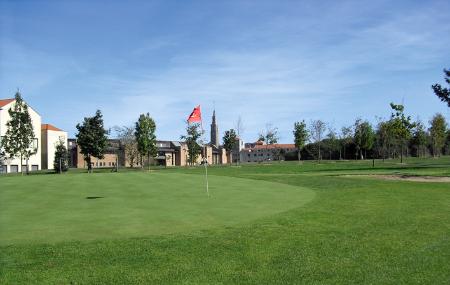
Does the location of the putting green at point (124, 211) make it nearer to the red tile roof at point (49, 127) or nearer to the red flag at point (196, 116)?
the red flag at point (196, 116)

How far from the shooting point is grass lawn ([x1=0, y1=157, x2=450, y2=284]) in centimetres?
853

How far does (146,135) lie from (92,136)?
9.46 metres

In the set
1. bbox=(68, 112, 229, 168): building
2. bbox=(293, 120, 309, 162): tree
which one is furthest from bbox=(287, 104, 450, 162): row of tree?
bbox=(68, 112, 229, 168): building

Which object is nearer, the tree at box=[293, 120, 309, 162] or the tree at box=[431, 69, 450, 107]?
the tree at box=[431, 69, 450, 107]

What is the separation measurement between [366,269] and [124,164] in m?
112

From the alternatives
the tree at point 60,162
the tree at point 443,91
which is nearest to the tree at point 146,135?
the tree at point 60,162

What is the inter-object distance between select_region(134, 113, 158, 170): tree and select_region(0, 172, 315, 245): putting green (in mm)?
56968

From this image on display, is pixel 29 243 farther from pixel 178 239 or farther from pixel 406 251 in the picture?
pixel 406 251

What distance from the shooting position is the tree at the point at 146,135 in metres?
80.5

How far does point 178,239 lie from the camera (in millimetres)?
11148

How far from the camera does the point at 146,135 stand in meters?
80.8

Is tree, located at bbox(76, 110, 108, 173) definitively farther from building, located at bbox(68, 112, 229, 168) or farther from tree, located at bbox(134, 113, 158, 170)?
building, located at bbox(68, 112, 229, 168)

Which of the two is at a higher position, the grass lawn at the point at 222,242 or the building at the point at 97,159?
the building at the point at 97,159

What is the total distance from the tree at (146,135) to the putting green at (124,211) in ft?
187
